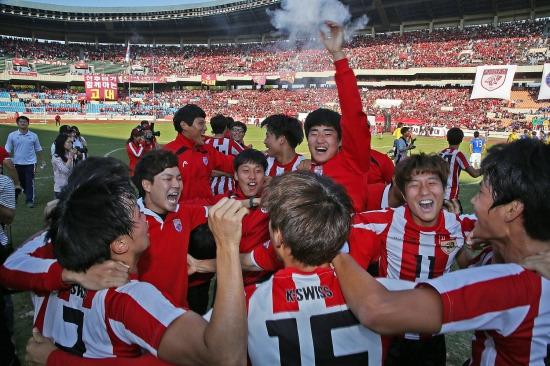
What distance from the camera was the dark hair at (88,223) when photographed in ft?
5.22

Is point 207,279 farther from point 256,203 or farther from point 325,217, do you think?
point 325,217

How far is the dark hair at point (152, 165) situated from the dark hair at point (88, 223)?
139cm

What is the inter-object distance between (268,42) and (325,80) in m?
14.9

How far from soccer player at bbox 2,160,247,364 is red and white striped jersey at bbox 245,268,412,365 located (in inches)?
7.3

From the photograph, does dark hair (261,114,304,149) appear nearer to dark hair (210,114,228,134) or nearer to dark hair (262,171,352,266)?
dark hair (262,171,352,266)

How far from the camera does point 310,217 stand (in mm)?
1488

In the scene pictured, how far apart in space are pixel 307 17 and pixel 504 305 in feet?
204

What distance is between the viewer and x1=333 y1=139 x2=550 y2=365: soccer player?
4.49 ft

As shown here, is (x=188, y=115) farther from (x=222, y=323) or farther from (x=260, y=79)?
(x=260, y=79)

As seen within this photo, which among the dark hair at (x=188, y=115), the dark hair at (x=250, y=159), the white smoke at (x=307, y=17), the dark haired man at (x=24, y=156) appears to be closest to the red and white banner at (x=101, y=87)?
the white smoke at (x=307, y=17)

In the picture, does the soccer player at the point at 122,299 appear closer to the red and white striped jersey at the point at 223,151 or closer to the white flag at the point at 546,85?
the red and white striped jersey at the point at 223,151

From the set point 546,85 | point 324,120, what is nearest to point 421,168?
point 324,120

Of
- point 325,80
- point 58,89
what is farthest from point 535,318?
point 58,89

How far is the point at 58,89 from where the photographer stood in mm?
58281
